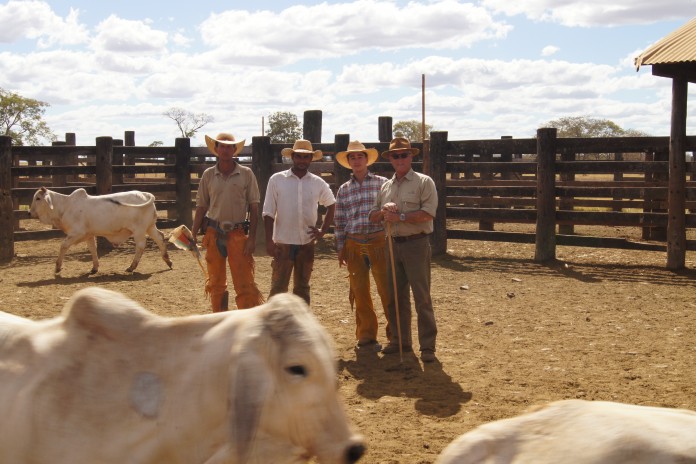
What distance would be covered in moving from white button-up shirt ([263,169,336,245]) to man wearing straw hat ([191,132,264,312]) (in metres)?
0.17

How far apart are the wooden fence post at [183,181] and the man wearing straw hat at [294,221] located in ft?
32.4

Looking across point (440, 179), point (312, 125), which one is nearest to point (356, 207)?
point (440, 179)

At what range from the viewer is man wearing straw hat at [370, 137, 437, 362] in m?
6.96

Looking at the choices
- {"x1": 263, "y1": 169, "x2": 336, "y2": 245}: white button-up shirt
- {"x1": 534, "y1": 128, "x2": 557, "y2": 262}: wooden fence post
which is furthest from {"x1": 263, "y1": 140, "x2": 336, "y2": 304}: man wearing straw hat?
{"x1": 534, "y1": 128, "x2": 557, "y2": 262}: wooden fence post

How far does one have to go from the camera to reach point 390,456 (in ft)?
15.8

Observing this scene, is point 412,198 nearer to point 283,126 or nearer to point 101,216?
point 101,216

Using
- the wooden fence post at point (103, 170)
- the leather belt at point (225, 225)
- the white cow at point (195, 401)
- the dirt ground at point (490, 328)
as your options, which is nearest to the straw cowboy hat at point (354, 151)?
the leather belt at point (225, 225)

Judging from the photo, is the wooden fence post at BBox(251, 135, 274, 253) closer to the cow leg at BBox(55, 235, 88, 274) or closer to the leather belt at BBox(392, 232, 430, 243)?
the cow leg at BBox(55, 235, 88, 274)

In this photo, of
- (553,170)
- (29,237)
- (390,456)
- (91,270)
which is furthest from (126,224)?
(390,456)

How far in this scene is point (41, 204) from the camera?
43.5ft

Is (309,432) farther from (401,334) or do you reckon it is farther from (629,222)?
(629,222)

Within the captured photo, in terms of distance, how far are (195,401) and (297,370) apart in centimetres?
27

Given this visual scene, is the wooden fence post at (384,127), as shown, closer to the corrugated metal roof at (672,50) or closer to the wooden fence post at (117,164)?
the wooden fence post at (117,164)

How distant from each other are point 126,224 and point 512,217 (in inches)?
245
